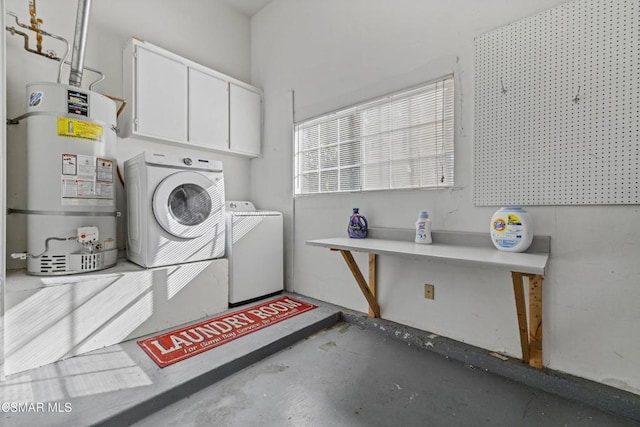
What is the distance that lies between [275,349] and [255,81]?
3131mm

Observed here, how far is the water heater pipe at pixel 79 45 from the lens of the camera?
2.16m

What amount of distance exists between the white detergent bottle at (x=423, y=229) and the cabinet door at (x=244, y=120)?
7.13 feet

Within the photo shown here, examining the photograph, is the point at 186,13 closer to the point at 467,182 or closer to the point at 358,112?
the point at 358,112

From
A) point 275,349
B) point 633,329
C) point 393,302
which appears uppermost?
point 633,329

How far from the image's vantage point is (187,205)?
2.50 metres

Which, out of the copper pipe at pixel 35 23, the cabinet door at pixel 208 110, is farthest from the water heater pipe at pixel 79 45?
the cabinet door at pixel 208 110

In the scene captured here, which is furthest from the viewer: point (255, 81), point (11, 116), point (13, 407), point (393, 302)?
point (255, 81)

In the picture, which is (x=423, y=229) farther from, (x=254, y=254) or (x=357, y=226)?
(x=254, y=254)

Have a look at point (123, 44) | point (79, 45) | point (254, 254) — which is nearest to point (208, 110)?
point (123, 44)

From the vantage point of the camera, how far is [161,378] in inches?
62.4

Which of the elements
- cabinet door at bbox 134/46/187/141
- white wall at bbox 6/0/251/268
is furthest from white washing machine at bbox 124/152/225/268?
white wall at bbox 6/0/251/268

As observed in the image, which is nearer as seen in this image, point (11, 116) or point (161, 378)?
point (161, 378)

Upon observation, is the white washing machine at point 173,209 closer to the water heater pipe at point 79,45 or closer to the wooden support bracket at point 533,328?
the water heater pipe at point 79,45

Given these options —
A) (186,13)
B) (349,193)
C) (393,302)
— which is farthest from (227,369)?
(186,13)
